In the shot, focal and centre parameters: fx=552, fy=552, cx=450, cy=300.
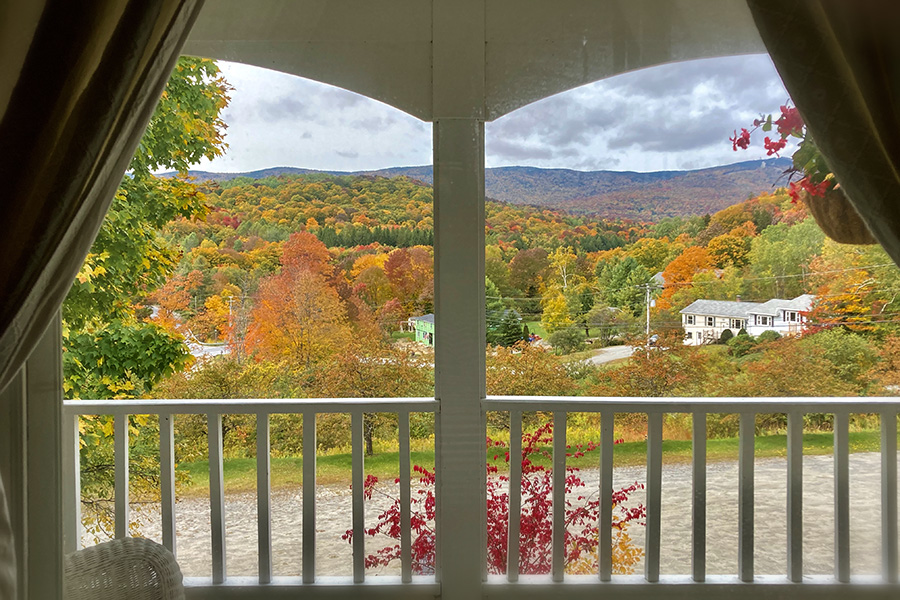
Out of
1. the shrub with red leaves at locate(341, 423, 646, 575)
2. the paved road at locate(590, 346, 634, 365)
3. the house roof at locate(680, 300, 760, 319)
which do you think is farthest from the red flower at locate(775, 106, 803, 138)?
the shrub with red leaves at locate(341, 423, 646, 575)

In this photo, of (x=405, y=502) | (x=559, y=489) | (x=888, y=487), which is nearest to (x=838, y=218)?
(x=888, y=487)

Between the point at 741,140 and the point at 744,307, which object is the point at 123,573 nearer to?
the point at 744,307

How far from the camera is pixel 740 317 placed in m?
1.79

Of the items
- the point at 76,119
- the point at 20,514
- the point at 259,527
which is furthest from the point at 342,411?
the point at 76,119

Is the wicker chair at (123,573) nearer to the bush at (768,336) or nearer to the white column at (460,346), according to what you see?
the white column at (460,346)

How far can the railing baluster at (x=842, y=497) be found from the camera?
182cm

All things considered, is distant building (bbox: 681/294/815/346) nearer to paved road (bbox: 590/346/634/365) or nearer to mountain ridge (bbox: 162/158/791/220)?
paved road (bbox: 590/346/634/365)

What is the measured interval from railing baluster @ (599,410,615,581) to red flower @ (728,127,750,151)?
985 millimetres

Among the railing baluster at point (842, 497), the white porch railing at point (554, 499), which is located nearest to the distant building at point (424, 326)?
the white porch railing at point (554, 499)

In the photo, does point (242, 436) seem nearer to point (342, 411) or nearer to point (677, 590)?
point (342, 411)

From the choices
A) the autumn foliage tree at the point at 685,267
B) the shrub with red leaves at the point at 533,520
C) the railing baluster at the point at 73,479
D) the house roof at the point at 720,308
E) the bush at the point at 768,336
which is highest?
the autumn foliage tree at the point at 685,267

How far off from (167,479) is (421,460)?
0.92 meters

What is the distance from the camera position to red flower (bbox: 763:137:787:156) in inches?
67.7

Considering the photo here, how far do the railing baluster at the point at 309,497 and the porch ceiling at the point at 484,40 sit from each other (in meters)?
1.15
